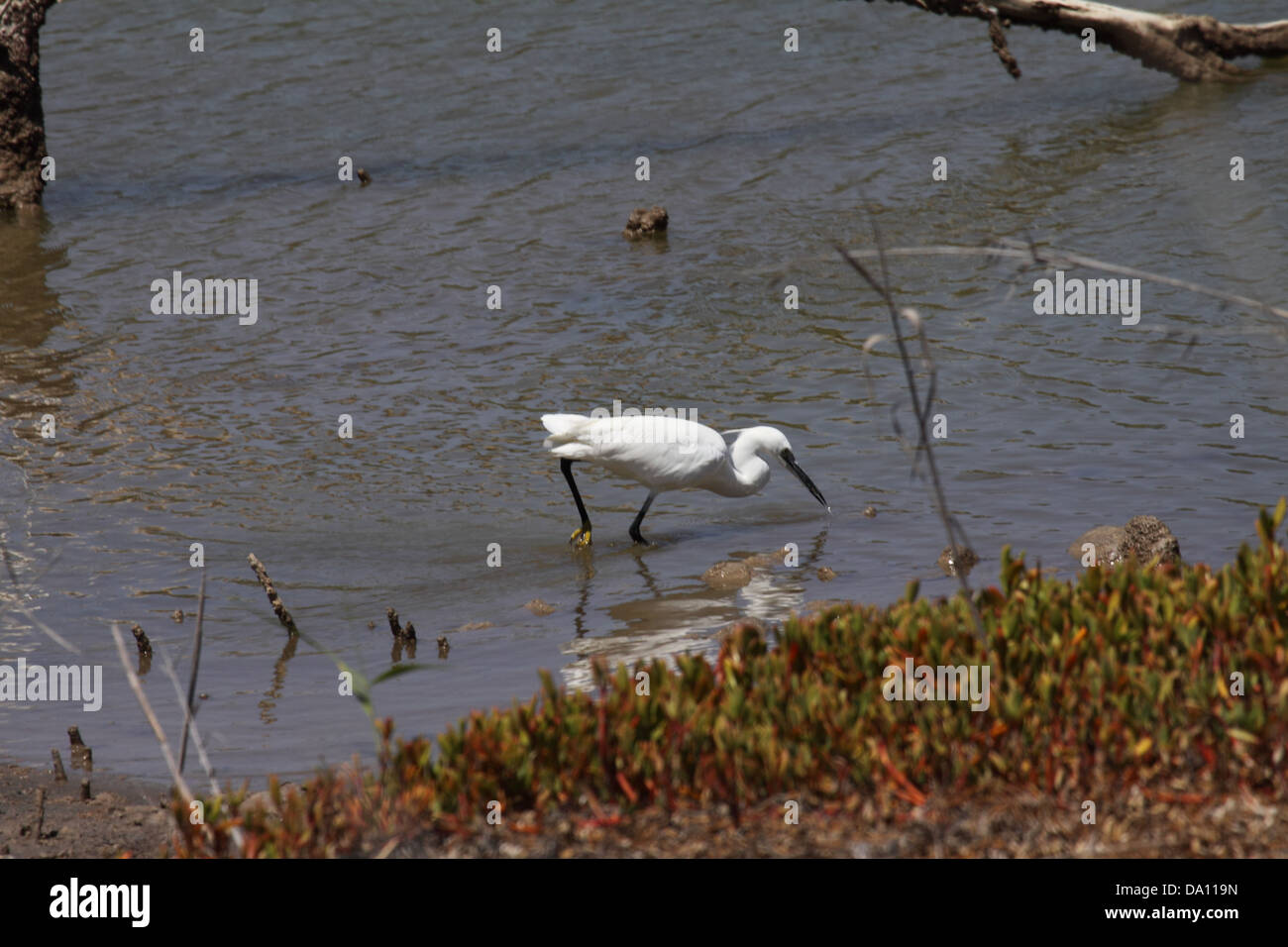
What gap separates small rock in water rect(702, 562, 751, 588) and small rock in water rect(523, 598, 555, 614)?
0.90 m

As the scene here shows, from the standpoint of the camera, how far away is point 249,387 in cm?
1137

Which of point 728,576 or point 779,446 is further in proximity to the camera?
point 779,446

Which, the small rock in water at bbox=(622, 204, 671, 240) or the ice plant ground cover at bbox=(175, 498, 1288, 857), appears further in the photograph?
the small rock in water at bbox=(622, 204, 671, 240)

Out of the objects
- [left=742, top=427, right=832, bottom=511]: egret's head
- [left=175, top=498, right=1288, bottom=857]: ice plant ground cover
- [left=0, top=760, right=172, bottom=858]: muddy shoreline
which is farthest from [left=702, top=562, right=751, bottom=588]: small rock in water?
[left=175, top=498, right=1288, bottom=857]: ice plant ground cover

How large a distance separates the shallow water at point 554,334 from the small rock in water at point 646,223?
16 centimetres

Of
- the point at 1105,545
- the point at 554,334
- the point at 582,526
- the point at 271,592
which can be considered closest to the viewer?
the point at 271,592

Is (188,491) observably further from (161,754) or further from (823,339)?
(823,339)

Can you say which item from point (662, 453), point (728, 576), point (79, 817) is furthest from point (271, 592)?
point (662, 453)

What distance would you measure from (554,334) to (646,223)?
98.8 inches

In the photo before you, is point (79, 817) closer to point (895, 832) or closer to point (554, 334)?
→ point (895, 832)

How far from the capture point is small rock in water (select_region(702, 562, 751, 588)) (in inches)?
295

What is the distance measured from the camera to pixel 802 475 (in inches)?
340

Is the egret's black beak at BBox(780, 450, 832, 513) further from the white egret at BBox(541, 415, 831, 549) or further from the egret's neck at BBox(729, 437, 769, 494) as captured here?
the egret's neck at BBox(729, 437, 769, 494)

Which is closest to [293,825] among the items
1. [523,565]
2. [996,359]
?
[523,565]
